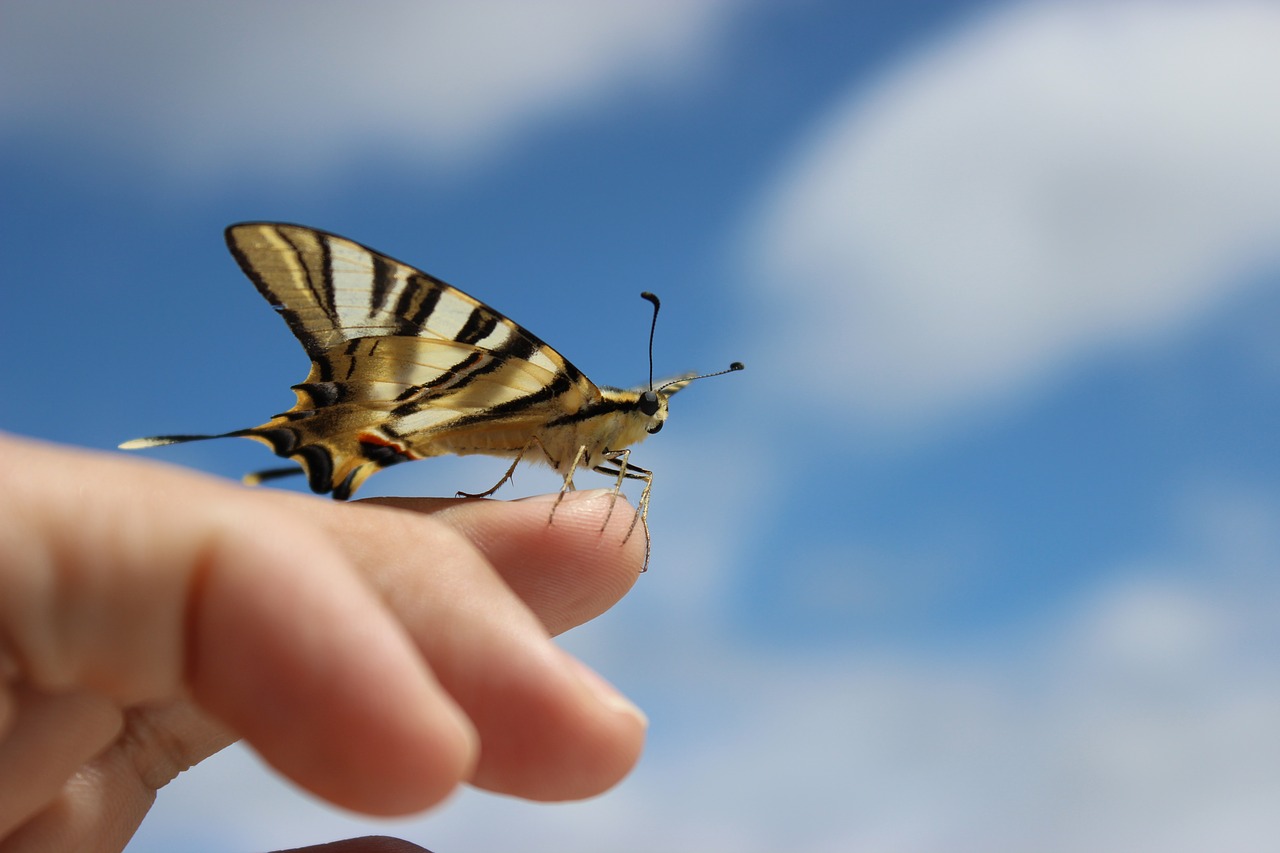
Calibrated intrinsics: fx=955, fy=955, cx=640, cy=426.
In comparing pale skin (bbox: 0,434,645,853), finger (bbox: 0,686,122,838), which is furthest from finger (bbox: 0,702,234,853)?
pale skin (bbox: 0,434,645,853)

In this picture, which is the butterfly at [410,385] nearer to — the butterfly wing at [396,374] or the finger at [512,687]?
the butterfly wing at [396,374]

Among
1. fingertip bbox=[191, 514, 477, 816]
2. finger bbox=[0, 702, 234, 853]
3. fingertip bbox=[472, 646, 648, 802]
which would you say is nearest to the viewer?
fingertip bbox=[191, 514, 477, 816]

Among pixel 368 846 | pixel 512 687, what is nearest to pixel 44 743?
pixel 368 846

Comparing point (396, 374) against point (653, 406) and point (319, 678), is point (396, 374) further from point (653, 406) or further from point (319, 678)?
point (319, 678)

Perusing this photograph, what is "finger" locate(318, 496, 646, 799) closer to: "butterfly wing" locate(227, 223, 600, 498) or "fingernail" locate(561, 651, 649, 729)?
"fingernail" locate(561, 651, 649, 729)

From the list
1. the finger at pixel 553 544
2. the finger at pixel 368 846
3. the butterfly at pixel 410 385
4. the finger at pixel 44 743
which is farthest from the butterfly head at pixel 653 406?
the finger at pixel 44 743

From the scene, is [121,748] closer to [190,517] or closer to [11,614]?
[11,614]
